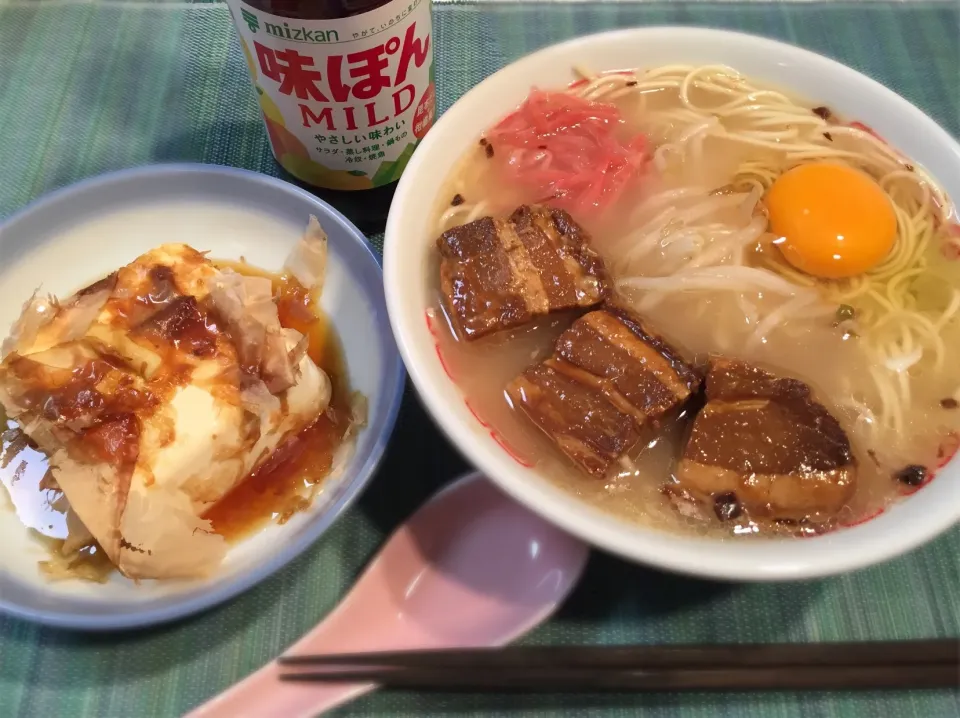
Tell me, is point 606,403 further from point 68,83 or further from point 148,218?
point 68,83

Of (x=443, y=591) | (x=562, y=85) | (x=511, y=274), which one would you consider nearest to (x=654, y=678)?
A: (x=443, y=591)

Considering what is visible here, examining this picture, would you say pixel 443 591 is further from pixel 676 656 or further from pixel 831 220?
pixel 831 220

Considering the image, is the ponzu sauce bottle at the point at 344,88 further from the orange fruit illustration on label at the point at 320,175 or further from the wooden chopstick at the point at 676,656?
the wooden chopstick at the point at 676,656

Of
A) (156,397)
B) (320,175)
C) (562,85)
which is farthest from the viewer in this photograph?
(320,175)

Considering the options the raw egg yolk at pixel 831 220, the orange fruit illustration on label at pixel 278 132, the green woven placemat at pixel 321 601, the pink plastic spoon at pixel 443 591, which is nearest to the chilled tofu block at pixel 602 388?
the pink plastic spoon at pixel 443 591

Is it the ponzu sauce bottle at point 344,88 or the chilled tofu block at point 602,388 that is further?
the ponzu sauce bottle at point 344,88

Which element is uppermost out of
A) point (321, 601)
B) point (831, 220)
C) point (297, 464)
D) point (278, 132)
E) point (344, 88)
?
point (344, 88)

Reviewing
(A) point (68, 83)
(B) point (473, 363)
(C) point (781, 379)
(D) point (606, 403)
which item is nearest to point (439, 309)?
(B) point (473, 363)
